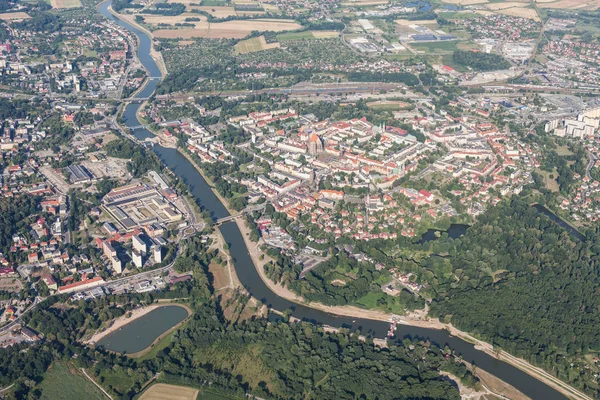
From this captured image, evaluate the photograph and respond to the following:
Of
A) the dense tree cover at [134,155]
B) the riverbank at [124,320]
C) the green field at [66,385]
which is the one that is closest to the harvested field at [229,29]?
the dense tree cover at [134,155]

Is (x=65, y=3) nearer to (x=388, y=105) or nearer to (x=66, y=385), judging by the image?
(x=388, y=105)

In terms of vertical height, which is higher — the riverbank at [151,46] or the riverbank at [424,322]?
the riverbank at [151,46]

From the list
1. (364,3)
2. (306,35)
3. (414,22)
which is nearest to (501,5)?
(414,22)

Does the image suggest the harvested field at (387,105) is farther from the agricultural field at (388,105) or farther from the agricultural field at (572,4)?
the agricultural field at (572,4)

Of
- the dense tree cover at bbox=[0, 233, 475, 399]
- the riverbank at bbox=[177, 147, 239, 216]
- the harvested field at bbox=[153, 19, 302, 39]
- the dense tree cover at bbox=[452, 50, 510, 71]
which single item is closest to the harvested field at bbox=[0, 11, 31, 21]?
the harvested field at bbox=[153, 19, 302, 39]

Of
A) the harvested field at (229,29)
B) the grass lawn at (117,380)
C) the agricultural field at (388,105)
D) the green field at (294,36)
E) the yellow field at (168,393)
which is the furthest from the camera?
the harvested field at (229,29)

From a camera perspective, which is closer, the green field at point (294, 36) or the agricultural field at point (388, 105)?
the agricultural field at point (388, 105)

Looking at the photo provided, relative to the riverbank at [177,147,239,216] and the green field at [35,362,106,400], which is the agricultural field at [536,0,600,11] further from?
the green field at [35,362,106,400]
